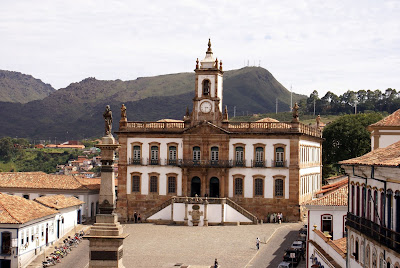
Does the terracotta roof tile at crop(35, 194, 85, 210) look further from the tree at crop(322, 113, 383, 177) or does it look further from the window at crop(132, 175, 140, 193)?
the tree at crop(322, 113, 383, 177)

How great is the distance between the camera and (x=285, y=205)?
64500mm

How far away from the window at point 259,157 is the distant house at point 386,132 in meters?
26.9

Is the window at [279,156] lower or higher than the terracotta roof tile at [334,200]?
higher

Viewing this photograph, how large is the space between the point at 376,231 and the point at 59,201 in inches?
1649

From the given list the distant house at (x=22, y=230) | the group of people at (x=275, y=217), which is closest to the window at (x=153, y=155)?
the group of people at (x=275, y=217)

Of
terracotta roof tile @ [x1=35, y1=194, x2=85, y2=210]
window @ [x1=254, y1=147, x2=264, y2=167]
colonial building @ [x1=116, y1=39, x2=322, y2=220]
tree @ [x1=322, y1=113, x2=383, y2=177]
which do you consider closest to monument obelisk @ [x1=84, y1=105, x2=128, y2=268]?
terracotta roof tile @ [x1=35, y1=194, x2=85, y2=210]

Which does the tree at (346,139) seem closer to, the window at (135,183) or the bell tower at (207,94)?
the bell tower at (207,94)

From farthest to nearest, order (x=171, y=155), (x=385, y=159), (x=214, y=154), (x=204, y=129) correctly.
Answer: (x=171, y=155) → (x=214, y=154) → (x=204, y=129) → (x=385, y=159)

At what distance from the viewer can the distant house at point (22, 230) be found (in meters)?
48.4

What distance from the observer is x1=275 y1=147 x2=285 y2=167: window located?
64.8 metres

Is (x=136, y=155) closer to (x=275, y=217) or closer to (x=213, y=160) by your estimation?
(x=213, y=160)

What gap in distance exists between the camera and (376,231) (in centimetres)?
2408

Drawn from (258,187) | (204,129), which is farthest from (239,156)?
(204,129)

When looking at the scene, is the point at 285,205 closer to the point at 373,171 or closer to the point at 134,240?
the point at 134,240
